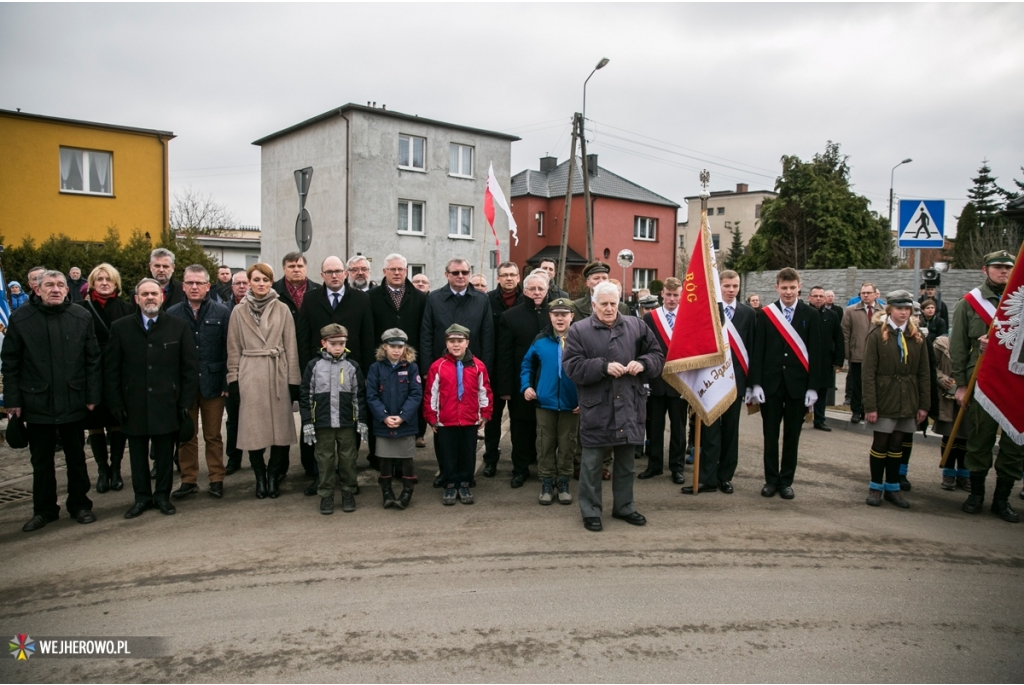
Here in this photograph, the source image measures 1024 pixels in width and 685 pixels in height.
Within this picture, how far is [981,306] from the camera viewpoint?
6.81m

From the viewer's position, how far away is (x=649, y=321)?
7.88 metres

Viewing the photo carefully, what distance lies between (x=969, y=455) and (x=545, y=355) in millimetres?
4134

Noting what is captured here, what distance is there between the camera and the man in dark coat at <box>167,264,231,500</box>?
6.77m

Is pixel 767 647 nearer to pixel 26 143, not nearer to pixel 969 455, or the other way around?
pixel 969 455

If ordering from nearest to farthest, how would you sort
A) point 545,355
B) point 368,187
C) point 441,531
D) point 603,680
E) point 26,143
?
1. point 603,680
2. point 441,531
3. point 545,355
4. point 26,143
5. point 368,187

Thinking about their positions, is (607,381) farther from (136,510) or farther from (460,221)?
(460,221)

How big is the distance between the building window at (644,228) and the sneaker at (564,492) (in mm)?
41348

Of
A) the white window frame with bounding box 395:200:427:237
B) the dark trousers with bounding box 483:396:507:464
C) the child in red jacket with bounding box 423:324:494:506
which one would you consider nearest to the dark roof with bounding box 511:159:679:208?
the white window frame with bounding box 395:200:427:237

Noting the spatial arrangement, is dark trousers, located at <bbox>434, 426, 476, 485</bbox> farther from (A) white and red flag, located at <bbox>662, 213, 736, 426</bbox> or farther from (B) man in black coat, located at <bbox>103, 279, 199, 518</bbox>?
(B) man in black coat, located at <bbox>103, 279, 199, 518</bbox>

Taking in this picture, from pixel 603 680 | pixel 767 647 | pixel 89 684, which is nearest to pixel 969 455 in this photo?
pixel 767 647

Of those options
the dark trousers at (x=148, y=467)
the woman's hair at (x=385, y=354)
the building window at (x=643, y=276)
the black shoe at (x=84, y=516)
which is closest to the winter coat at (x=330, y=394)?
the woman's hair at (x=385, y=354)

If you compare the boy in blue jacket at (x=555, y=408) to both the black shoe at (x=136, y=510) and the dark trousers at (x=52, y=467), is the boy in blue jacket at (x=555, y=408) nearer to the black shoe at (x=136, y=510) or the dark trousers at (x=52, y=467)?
the black shoe at (x=136, y=510)

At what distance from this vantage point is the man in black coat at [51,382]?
19.4 ft

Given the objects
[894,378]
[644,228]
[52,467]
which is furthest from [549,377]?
[644,228]
